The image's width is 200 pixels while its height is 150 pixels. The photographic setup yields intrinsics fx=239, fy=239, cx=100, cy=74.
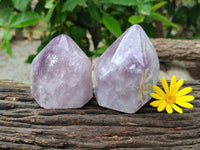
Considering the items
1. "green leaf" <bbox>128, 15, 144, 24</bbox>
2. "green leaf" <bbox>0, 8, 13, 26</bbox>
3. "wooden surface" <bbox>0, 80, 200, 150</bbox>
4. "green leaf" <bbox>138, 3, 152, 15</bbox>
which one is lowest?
"wooden surface" <bbox>0, 80, 200, 150</bbox>

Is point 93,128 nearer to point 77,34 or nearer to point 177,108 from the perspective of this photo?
point 177,108

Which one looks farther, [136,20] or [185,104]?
[136,20]

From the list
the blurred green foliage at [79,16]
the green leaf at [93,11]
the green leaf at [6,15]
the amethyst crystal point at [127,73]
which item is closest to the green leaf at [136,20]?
the blurred green foliage at [79,16]

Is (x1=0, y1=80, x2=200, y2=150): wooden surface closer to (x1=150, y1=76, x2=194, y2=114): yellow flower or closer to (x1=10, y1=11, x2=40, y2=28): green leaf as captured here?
(x1=150, y1=76, x2=194, y2=114): yellow flower

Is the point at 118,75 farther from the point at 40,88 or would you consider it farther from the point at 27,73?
the point at 27,73

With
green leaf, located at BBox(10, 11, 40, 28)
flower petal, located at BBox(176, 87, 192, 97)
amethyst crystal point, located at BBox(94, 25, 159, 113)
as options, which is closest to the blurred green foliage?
green leaf, located at BBox(10, 11, 40, 28)

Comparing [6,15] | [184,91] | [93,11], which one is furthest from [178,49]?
[6,15]
